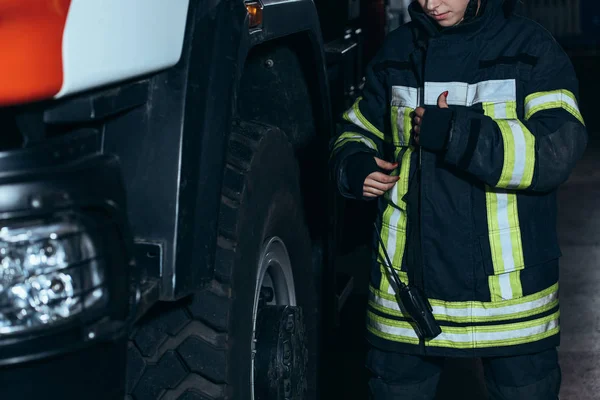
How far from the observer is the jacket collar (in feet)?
8.14

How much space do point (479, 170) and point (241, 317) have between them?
655mm

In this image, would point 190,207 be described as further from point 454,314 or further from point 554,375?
point 554,375

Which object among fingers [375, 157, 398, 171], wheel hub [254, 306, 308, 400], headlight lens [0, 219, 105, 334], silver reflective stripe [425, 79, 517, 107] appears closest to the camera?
headlight lens [0, 219, 105, 334]

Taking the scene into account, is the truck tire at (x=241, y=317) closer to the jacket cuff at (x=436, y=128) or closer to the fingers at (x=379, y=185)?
the fingers at (x=379, y=185)

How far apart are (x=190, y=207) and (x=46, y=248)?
1.12 ft

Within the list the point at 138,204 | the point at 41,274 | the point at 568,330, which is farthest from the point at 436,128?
the point at 568,330

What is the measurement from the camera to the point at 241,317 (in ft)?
6.82

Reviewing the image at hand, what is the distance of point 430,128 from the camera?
239 centimetres

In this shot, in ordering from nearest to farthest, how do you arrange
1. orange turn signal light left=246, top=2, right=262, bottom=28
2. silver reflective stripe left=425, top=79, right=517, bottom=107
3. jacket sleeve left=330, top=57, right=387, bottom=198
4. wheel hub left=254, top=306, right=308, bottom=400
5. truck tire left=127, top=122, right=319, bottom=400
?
truck tire left=127, top=122, right=319, bottom=400 < orange turn signal light left=246, top=2, right=262, bottom=28 < wheel hub left=254, top=306, right=308, bottom=400 < silver reflective stripe left=425, top=79, right=517, bottom=107 < jacket sleeve left=330, top=57, right=387, bottom=198

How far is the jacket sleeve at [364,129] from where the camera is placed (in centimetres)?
268

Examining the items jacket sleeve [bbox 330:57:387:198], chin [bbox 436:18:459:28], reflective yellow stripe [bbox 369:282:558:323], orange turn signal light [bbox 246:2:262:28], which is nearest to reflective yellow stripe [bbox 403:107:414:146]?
jacket sleeve [bbox 330:57:387:198]

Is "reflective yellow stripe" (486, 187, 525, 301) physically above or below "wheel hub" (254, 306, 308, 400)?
above

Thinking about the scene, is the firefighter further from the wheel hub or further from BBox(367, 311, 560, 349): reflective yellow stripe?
the wheel hub

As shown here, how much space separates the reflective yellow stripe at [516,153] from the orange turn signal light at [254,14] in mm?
587
